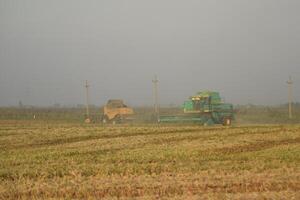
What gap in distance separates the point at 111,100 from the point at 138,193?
5647 centimetres

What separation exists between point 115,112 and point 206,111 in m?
17.9

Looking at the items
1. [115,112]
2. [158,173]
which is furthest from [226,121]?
[158,173]

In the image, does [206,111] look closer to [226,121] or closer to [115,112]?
[226,121]

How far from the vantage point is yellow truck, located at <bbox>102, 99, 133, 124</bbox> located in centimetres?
6706

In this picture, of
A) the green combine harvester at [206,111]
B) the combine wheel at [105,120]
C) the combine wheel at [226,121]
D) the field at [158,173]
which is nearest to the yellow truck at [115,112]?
the combine wheel at [105,120]

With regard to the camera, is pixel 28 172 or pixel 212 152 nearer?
pixel 28 172

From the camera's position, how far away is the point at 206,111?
175 feet

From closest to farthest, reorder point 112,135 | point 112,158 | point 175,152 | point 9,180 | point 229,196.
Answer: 1. point 229,196
2. point 9,180
3. point 112,158
4. point 175,152
5. point 112,135

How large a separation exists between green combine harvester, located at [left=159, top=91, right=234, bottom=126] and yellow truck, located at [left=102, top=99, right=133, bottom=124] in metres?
12.5

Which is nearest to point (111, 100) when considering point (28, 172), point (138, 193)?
point (28, 172)

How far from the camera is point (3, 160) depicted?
21875 millimetres

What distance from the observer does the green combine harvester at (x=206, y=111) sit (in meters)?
53.0

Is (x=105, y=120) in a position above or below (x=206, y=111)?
below

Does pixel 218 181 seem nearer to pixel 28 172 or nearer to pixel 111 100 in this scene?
pixel 28 172
